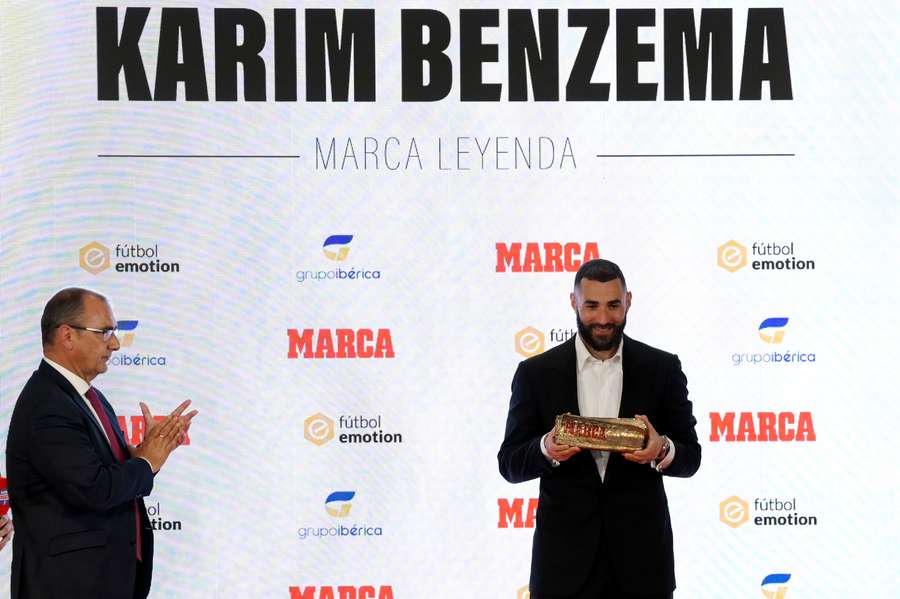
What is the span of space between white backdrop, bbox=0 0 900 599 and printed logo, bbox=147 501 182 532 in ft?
0.04

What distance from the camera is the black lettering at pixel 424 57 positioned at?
4879 mm

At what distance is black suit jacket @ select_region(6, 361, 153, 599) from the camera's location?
3.43 metres

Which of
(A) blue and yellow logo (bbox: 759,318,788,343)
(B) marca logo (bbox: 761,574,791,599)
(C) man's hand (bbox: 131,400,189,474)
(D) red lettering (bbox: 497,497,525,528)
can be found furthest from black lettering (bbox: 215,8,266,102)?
(B) marca logo (bbox: 761,574,791,599)

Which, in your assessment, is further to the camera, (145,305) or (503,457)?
(145,305)

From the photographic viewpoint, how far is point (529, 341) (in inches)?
191

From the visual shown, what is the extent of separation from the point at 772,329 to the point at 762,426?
480 mm

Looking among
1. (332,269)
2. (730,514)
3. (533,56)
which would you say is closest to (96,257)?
(332,269)

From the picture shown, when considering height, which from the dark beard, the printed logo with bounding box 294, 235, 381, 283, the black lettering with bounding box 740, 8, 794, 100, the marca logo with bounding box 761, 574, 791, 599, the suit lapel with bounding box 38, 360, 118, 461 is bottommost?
→ the marca logo with bounding box 761, 574, 791, 599

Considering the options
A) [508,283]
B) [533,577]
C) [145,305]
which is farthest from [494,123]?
[533,577]

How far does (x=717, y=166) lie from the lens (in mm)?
4895

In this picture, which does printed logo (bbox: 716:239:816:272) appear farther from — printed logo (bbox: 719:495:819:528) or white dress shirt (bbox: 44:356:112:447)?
white dress shirt (bbox: 44:356:112:447)

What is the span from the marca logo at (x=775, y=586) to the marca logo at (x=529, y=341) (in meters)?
1.59

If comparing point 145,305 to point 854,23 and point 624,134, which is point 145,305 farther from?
point 854,23

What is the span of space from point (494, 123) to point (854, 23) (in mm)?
1861
